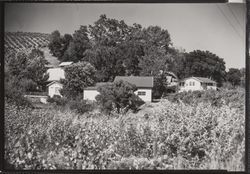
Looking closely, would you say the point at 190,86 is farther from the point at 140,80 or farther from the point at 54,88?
the point at 54,88

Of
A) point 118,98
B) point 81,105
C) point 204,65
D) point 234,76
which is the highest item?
point 204,65

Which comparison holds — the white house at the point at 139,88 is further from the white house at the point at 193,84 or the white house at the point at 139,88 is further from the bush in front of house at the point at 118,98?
the white house at the point at 193,84

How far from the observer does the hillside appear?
636 cm

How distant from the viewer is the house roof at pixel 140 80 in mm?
6371

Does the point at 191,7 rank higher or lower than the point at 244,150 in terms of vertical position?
higher

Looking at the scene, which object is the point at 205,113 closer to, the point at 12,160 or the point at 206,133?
the point at 206,133

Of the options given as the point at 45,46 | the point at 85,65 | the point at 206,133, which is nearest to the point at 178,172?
the point at 206,133

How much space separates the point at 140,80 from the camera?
6367mm

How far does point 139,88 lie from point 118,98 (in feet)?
1.17

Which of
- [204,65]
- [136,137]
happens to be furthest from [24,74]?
[204,65]

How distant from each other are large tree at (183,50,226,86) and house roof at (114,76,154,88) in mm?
548

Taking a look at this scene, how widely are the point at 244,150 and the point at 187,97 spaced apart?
3.83 feet

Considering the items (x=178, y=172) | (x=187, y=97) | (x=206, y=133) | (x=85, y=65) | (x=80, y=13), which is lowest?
(x=178, y=172)

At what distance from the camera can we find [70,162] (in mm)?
6371
